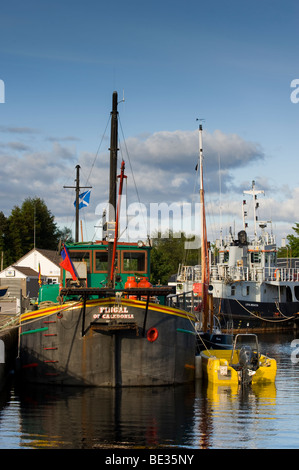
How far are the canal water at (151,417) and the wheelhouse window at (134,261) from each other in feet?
15.9

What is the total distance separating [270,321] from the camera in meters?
58.0

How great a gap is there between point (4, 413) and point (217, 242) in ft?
162

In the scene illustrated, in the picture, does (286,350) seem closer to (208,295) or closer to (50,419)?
(208,295)

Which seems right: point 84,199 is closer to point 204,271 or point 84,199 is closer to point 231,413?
point 204,271

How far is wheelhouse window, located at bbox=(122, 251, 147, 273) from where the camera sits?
2397 centimetres

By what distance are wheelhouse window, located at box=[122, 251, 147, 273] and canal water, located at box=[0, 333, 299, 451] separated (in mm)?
4858

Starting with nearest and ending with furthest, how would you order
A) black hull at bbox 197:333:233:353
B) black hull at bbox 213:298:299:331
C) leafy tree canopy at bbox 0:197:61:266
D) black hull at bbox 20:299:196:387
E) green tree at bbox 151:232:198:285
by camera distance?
1. black hull at bbox 20:299:196:387
2. black hull at bbox 197:333:233:353
3. black hull at bbox 213:298:299:331
4. leafy tree canopy at bbox 0:197:61:266
5. green tree at bbox 151:232:198:285

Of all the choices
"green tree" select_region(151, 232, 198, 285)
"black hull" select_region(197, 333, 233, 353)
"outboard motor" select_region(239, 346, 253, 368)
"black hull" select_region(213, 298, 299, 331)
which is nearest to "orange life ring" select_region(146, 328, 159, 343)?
"outboard motor" select_region(239, 346, 253, 368)

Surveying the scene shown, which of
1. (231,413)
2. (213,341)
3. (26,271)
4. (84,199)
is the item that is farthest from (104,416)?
(26,271)

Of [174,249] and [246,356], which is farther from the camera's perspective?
[174,249]

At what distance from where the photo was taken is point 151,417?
55.9 ft

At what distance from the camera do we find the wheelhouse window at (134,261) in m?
24.0

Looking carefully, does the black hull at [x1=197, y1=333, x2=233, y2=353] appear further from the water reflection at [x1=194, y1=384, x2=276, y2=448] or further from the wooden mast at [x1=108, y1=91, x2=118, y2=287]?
the wooden mast at [x1=108, y1=91, x2=118, y2=287]

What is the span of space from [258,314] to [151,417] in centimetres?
4201
